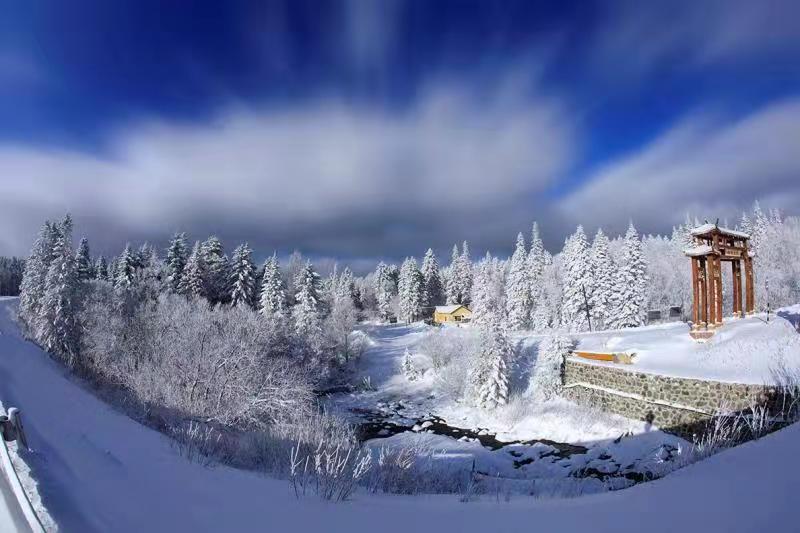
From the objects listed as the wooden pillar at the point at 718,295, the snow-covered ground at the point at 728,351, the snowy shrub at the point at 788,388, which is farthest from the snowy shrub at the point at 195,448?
the wooden pillar at the point at 718,295

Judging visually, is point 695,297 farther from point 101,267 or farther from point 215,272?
point 101,267

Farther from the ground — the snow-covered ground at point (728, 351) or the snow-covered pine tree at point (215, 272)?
the snow-covered pine tree at point (215, 272)

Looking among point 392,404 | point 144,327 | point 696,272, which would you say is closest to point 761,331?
point 696,272

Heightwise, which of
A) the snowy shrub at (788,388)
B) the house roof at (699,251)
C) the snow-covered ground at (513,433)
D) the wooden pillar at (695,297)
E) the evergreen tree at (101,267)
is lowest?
the snow-covered ground at (513,433)

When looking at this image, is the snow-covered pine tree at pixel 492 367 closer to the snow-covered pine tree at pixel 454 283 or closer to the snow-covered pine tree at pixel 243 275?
the snow-covered pine tree at pixel 243 275

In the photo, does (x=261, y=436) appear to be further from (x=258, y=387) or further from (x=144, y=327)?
(x=144, y=327)

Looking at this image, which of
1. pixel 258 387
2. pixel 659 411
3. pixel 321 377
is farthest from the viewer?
pixel 321 377
